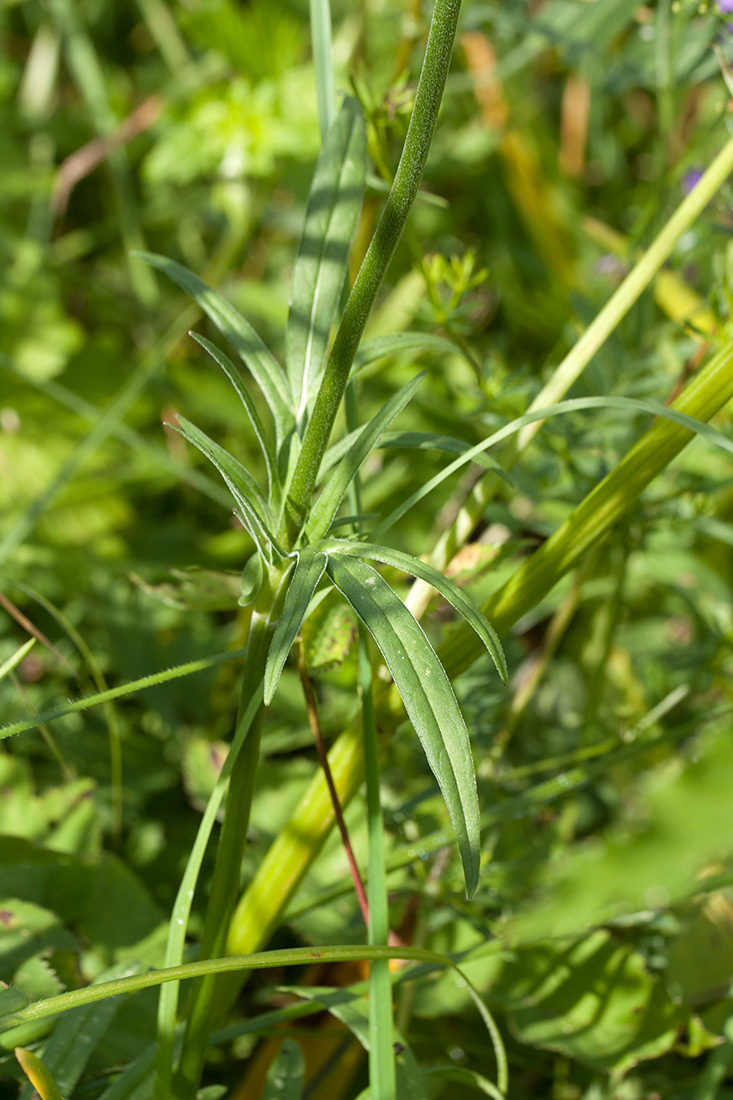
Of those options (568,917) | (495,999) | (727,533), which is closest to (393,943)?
(495,999)

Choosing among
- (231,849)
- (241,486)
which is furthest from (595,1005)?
(241,486)

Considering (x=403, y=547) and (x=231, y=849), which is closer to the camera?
(x=231, y=849)

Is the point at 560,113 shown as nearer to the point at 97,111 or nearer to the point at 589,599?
the point at 97,111

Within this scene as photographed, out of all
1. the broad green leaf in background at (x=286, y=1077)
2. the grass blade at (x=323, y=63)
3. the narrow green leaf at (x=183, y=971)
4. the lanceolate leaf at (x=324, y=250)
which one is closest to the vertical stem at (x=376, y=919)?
the narrow green leaf at (x=183, y=971)

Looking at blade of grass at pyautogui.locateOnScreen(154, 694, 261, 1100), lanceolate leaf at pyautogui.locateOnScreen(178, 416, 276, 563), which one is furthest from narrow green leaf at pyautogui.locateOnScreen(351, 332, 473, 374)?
blade of grass at pyautogui.locateOnScreen(154, 694, 261, 1100)

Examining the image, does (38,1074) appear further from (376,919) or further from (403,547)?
(403,547)

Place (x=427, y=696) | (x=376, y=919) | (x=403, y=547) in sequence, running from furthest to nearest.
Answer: (x=403, y=547)
(x=376, y=919)
(x=427, y=696)

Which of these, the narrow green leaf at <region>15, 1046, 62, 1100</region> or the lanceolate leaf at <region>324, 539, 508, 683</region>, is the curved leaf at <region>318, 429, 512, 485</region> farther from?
the narrow green leaf at <region>15, 1046, 62, 1100</region>

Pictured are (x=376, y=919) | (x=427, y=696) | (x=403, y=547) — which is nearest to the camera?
(x=427, y=696)
